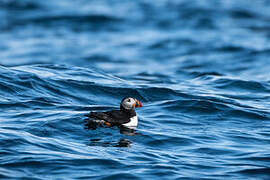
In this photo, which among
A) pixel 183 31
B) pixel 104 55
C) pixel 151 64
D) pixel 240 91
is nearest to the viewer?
pixel 240 91

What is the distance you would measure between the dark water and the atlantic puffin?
0.25 m

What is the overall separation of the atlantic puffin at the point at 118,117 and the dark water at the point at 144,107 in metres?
0.25

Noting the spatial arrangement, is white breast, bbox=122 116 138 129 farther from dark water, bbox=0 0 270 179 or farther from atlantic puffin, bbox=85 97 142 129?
dark water, bbox=0 0 270 179

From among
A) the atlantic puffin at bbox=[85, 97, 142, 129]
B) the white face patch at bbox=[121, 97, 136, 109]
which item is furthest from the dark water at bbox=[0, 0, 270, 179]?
the white face patch at bbox=[121, 97, 136, 109]

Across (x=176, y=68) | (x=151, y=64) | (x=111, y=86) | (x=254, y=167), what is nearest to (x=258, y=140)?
(x=254, y=167)

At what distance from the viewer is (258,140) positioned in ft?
35.8

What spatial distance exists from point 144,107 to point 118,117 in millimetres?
2545

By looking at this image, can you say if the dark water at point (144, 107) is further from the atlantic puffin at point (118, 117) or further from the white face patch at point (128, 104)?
the white face patch at point (128, 104)

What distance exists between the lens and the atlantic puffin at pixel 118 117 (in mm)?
10945

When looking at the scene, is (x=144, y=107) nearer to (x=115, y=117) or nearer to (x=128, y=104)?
(x=128, y=104)

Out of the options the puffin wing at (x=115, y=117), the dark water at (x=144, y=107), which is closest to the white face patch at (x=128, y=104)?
the puffin wing at (x=115, y=117)

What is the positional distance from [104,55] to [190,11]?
1118cm

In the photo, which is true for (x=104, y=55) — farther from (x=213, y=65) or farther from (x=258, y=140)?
(x=258, y=140)

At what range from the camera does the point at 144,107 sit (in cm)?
1386
